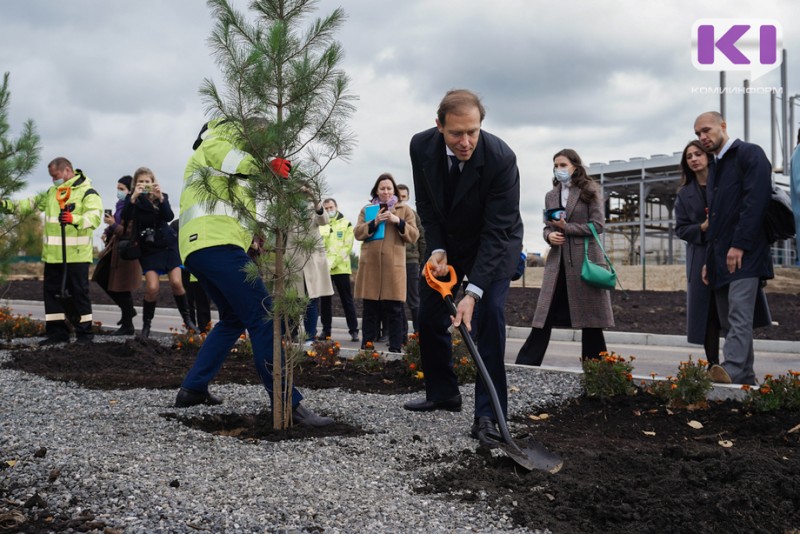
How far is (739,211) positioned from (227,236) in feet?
13.6

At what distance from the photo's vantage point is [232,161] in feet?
14.0

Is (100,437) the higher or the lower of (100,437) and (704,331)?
the lower

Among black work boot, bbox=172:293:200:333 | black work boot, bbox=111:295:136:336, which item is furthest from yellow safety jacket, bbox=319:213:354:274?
black work boot, bbox=111:295:136:336

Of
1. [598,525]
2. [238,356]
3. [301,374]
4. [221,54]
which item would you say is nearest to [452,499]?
[598,525]

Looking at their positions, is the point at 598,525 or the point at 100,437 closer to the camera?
the point at 598,525

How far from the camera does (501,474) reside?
348 cm

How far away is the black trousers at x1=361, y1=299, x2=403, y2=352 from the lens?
8.97 metres

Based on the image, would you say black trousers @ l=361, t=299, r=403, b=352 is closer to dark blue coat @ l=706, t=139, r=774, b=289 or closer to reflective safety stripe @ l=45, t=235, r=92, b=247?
reflective safety stripe @ l=45, t=235, r=92, b=247

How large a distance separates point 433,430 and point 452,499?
1328 millimetres

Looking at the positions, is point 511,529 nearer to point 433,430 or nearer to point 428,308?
point 433,430

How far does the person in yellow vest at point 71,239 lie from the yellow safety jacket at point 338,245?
3.31 m

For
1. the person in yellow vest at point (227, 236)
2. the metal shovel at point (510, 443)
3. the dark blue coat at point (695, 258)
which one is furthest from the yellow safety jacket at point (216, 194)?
the dark blue coat at point (695, 258)

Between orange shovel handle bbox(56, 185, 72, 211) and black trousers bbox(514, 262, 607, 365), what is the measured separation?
564cm

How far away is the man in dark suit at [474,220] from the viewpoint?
14.1 feet
